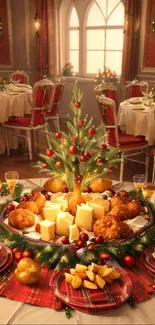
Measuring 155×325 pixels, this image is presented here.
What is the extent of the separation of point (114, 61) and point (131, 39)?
724 millimetres

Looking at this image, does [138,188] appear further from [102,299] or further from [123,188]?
[102,299]

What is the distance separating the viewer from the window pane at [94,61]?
20.6ft

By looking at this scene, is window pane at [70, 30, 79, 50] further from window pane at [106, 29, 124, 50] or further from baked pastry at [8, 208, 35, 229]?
baked pastry at [8, 208, 35, 229]

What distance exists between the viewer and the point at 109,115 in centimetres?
337

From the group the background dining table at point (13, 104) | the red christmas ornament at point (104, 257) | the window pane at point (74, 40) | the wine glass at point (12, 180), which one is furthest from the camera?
the window pane at point (74, 40)

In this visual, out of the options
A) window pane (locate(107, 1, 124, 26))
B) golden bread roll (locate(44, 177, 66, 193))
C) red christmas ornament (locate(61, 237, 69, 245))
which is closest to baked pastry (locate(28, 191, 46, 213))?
golden bread roll (locate(44, 177, 66, 193))

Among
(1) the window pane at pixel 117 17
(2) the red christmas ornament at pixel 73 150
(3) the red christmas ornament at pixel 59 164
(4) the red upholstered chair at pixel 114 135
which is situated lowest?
(4) the red upholstered chair at pixel 114 135

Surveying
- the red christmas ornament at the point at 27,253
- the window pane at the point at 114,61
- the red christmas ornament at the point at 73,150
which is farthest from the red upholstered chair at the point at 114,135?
the window pane at the point at 114,61

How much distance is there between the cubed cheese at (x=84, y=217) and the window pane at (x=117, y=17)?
5402 millimetres

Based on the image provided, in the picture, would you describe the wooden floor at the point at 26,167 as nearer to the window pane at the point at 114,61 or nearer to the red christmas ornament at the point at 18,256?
the window pane at the point at 114,61

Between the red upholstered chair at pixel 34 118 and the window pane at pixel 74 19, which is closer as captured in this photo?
the red upholstered chair at pixel 34 118

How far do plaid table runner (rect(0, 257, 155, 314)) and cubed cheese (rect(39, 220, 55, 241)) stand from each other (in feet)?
0.39

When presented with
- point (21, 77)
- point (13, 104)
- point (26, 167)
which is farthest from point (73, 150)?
point (21, 77)

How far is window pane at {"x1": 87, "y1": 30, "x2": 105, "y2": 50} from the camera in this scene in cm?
616
